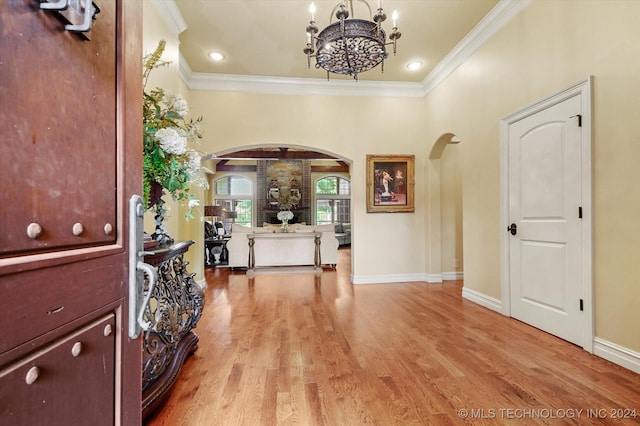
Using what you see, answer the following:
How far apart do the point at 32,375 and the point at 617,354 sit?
3105 millimetres

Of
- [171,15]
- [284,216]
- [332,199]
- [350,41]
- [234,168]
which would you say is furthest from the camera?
[332,199]

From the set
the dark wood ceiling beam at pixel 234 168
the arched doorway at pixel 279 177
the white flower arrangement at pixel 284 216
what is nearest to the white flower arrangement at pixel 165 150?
the white flower arrangement at pixel 284 216

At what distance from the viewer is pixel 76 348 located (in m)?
0.56

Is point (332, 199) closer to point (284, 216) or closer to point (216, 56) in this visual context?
point (284, 216)

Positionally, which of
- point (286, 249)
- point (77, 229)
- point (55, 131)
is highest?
point (55, 131)

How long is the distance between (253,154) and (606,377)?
32.1ft

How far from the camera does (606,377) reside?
1933 millimetres

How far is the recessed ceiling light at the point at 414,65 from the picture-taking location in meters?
4.25

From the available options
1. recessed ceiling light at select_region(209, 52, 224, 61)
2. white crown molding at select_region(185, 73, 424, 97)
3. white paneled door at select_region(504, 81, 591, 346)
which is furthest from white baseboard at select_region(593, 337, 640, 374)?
recessed ceiling light at select_region(209, 52, 224, 61)

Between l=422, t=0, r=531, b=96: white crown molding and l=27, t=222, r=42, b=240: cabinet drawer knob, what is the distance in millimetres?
3949

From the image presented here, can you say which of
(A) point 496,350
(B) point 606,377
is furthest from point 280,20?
(B) point 606,377

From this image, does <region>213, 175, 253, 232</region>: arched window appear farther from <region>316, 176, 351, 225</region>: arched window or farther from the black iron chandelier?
the black iron chandelier

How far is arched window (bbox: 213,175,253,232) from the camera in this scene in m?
12.1

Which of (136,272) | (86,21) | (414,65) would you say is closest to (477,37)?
(414,65)
